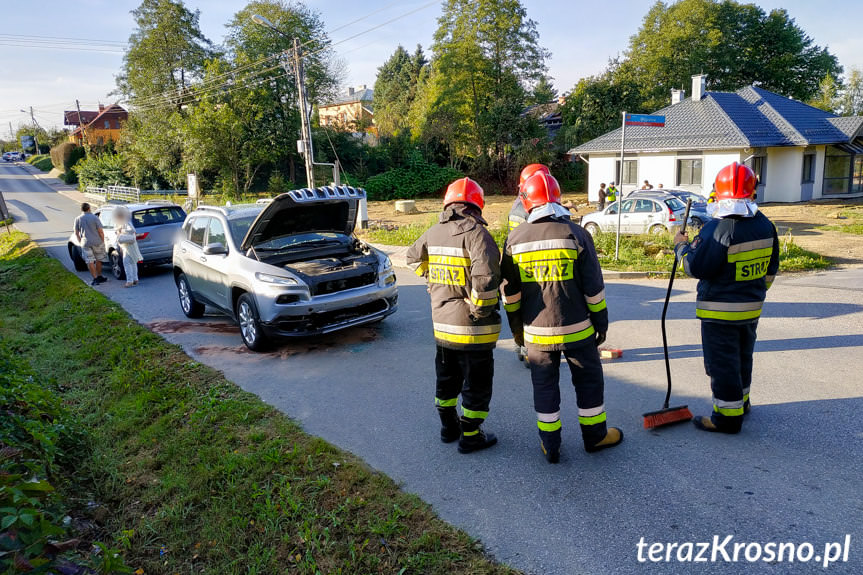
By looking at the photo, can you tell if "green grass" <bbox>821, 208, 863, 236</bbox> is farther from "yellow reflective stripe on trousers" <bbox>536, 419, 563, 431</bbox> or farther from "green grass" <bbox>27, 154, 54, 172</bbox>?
"green grass" <bbox>27, 154, 54, 172</bbox>

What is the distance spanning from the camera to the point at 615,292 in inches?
402

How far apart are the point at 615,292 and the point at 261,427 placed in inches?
284

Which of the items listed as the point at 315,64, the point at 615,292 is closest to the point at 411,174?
the point at 315,64

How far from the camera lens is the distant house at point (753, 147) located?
25.9 m

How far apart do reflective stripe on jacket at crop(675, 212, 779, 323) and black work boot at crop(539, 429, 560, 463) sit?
1.53m

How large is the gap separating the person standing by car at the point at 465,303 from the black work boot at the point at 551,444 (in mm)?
474

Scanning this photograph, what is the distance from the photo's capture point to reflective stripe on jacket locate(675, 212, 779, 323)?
4.23m

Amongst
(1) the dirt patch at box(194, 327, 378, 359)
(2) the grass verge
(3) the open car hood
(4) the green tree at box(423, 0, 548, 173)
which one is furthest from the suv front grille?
(4) the green tree at box(423, 0, 548, 173)

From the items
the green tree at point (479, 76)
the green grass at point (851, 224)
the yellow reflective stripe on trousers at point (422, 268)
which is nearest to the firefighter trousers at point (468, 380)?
the yellow reflective stripe on trousers at point (422, 268)

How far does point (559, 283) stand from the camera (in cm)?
399

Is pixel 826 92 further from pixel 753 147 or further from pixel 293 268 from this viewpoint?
pixel 293 268

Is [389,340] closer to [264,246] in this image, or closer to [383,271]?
[383,271]

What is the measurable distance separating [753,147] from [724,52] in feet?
77.5

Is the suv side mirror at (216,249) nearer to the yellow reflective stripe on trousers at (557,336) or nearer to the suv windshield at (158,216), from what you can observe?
the yellow reflective stripe on trousers at (557,336)
